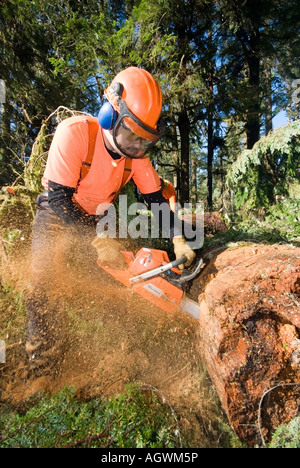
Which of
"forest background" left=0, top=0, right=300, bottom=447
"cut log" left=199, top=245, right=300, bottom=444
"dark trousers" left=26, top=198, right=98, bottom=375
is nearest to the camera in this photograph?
"cut log" left=199, top=245, right=300, bottom=444

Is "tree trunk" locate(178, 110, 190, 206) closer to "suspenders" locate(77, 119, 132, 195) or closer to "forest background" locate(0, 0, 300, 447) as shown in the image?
"forest background" locate(0, 0, 300, 447)

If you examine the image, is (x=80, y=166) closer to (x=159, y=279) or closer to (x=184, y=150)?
(x=159, y=279)

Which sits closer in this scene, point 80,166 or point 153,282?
point 153,282

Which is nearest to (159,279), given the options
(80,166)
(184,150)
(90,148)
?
(80,166)

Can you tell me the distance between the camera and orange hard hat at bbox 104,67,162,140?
2320 mm

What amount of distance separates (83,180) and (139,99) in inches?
41.1

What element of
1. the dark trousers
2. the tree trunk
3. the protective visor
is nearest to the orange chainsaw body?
the dark trousers

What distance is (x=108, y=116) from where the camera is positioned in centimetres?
231

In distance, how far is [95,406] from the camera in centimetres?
200
